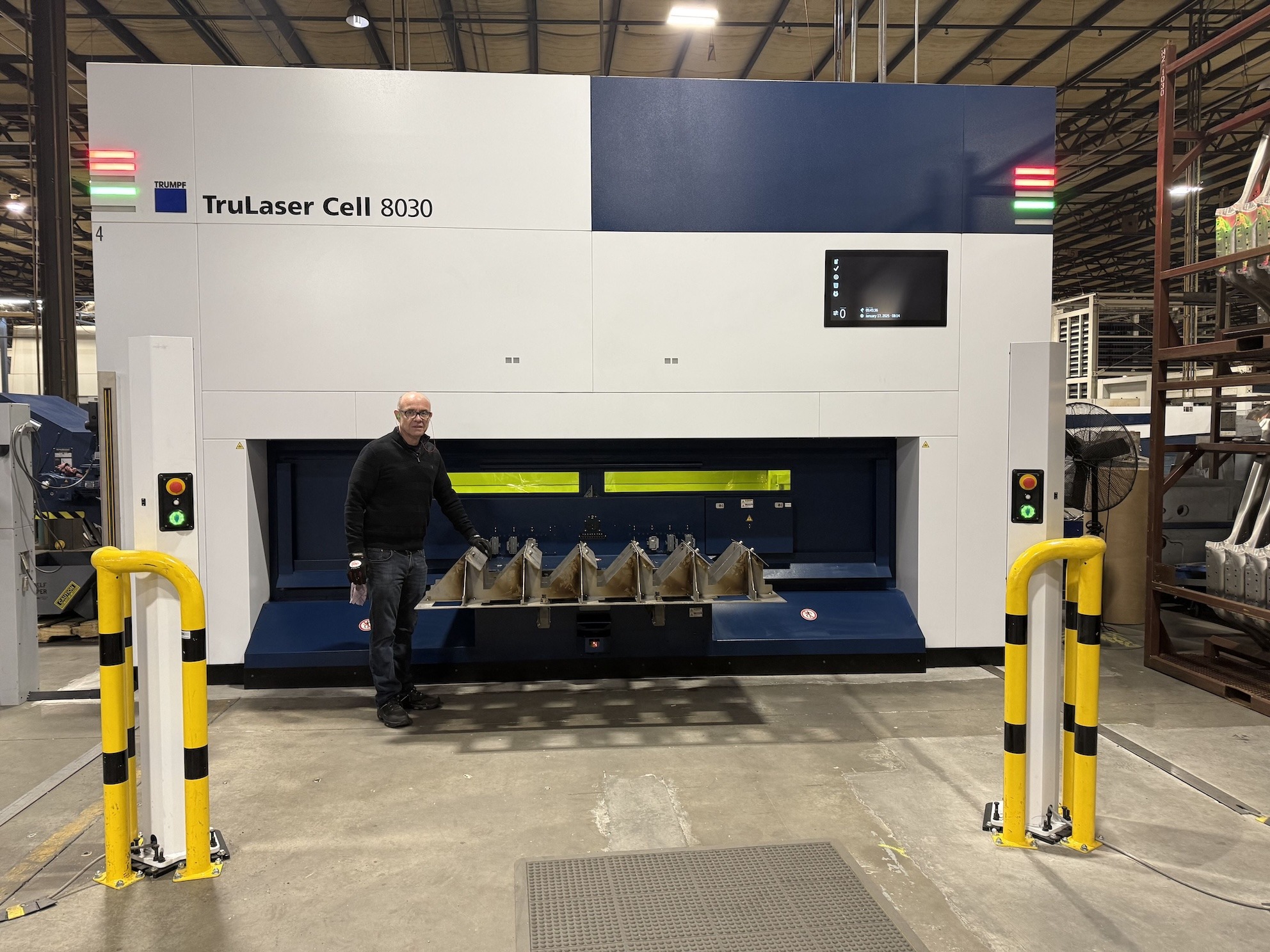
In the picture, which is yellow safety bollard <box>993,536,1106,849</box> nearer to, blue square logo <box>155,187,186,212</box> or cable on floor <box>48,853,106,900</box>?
cable on floor <box>48,853,106,900</box>

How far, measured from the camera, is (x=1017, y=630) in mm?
2930

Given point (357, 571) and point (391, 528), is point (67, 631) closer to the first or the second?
point (357, 571)

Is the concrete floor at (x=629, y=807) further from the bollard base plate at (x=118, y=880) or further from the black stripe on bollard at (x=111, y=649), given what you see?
the black stripe on bollard at (x=111, y=649)

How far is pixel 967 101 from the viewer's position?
5.04m

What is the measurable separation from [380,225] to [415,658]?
8.75 feet

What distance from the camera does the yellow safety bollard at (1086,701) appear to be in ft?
9.52

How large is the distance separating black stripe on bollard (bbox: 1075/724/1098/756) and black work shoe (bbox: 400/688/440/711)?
3212mm

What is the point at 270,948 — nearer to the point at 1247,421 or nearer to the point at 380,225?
the point at 380,225

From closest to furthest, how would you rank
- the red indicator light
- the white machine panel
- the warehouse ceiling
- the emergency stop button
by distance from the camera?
1. the emergency stop button
2. the red indicator light
3. the white machine panel
4. the warehouse ceiling

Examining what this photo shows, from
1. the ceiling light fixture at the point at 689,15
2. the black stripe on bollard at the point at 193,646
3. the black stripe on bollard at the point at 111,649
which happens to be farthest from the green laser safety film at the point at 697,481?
the ceiling light fixture at the point at 689,15

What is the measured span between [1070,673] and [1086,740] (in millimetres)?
241

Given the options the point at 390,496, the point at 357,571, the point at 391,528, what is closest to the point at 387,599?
the point at 357,571

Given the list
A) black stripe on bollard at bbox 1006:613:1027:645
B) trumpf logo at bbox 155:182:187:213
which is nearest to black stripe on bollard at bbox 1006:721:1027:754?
black stripe on bollard at bbox 1006:613:1027:645

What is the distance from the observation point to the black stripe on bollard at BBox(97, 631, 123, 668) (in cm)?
273
